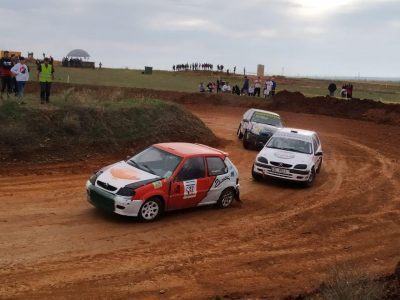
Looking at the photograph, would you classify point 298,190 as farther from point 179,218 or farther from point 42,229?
point 42,229

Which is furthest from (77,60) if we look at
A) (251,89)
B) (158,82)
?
(251,89)

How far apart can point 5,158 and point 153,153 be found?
20.1 feet

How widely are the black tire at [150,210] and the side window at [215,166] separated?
1848mm

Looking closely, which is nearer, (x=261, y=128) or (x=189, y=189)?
(x=189, y=189)

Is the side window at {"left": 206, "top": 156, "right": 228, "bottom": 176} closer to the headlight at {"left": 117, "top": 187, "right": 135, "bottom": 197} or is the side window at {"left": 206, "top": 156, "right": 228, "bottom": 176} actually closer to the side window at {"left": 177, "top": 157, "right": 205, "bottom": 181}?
the side window at {"left": 177, "top": 157, "right": 205, "bottom": 181}

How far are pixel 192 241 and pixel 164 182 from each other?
1768 millimetres

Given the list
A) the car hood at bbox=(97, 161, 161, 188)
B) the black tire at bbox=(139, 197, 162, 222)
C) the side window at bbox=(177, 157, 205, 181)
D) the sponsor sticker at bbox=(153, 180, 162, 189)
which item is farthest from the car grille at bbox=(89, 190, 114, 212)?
the side window at bbox=(177, 157, 205, 181)

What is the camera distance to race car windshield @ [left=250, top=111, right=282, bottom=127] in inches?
963

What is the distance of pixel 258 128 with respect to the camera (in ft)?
78.1

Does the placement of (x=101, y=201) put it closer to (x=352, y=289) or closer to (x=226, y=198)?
(x=226, y=198)

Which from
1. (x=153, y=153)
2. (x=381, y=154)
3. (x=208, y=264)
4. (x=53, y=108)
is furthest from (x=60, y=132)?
(x=381, y=154)

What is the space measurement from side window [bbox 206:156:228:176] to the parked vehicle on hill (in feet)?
33.8

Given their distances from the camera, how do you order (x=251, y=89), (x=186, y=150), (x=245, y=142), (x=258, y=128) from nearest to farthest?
(x=186, y=150) → (x=258, y=128) → (x=245, y=142) → (x=251, y=89)

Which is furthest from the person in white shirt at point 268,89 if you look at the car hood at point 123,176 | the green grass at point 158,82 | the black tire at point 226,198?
the car hood at point 123,176
